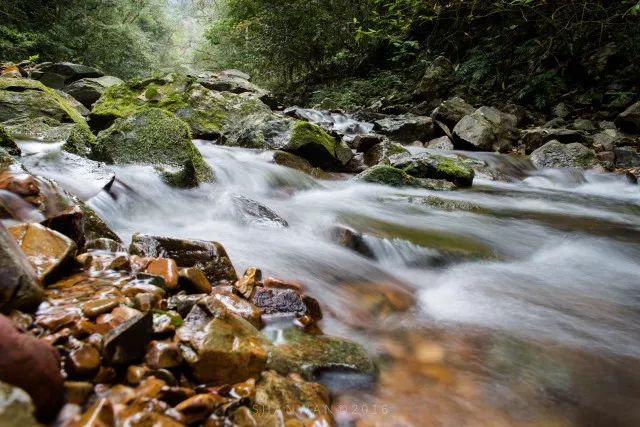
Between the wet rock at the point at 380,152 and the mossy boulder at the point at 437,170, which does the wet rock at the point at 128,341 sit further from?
the wet rock at the point at 380,152

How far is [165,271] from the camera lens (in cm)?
234

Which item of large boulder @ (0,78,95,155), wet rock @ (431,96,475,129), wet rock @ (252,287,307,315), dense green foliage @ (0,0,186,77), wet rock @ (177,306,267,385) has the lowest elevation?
wet rock @ (252,287,307,315)

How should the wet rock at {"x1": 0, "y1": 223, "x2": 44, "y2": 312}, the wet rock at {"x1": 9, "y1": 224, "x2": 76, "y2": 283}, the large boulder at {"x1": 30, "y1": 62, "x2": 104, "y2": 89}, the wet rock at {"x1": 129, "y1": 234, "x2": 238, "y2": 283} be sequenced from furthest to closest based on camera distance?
the large boulder at {"x1": 30, "y1": 62, "x2": 104, "y2": 89} → the wet rock at {"x1": 129, "y1": 234, "x2": 238, "y2": 283} → the wet rock at {"x1": 9, "y1": 224, "x2": 76, "y2": 283} → the wet rock at {"x1": 0, "y1": 223, "x2": 44, "y2": 312}

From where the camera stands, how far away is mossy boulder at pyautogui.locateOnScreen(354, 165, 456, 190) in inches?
278

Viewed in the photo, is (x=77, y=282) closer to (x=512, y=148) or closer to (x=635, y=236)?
(x=635, y=236)

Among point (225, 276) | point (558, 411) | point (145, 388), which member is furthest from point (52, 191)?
point (558, 411)

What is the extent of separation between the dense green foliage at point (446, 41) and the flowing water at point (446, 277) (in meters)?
6.76

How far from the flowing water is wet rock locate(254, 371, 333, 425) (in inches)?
4.8

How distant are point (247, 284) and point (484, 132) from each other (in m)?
9.42

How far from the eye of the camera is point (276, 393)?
180 cm

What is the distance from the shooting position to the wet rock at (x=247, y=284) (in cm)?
264

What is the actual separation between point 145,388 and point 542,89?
1426cm

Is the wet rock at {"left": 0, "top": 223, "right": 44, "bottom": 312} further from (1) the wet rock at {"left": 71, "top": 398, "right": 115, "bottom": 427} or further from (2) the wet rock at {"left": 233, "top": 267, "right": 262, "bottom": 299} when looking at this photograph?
(2) the wet rock at {"left": 233, "top": 267, "right": 262, "bottom": 299}

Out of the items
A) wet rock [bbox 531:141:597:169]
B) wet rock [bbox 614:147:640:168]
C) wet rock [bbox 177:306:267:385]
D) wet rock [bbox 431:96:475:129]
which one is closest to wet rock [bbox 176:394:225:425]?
wet rock [bbox 177:306:267:385]
